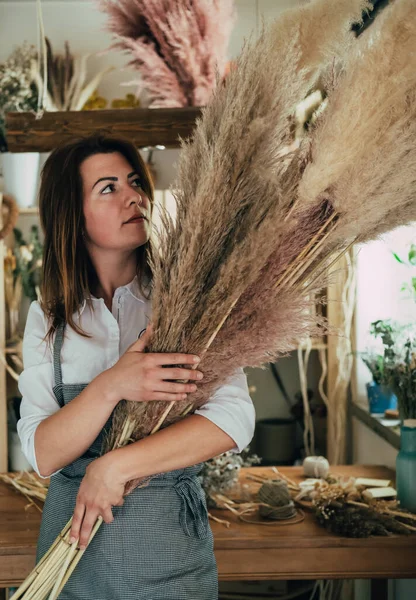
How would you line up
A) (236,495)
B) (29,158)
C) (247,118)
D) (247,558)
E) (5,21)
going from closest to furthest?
(247,118) < (247,558) < (236,495) < (29,158) < (5,21)

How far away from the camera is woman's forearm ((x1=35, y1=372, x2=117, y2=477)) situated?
1.32m

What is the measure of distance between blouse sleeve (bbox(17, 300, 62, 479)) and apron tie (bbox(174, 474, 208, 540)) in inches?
11.5

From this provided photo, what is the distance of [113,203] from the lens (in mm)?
1531

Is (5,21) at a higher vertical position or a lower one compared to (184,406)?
higher

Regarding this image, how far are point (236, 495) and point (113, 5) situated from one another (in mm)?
1696

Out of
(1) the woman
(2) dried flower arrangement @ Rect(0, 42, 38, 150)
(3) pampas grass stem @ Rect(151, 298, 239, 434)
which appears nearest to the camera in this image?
(3) pampas grass stem @ Rect(151, 298, 239, 434)

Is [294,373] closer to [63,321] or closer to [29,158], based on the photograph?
[29,158]

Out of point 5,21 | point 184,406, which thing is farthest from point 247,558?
point 5,21

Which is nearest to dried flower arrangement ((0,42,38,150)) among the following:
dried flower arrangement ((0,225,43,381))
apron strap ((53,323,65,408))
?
dried flower arrangement ((0,225,43,381))

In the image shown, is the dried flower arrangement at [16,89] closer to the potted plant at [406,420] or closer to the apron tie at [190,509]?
the potted plant at [406,420]

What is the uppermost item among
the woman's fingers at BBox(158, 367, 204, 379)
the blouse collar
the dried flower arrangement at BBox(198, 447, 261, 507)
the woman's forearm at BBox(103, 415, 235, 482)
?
the blouse collar

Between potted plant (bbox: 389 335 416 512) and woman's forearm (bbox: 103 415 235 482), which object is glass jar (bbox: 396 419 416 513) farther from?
woman's forearm (bbox: 103 415 235 482)

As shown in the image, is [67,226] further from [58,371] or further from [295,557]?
[295,557]

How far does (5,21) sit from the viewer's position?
388 centimetres
